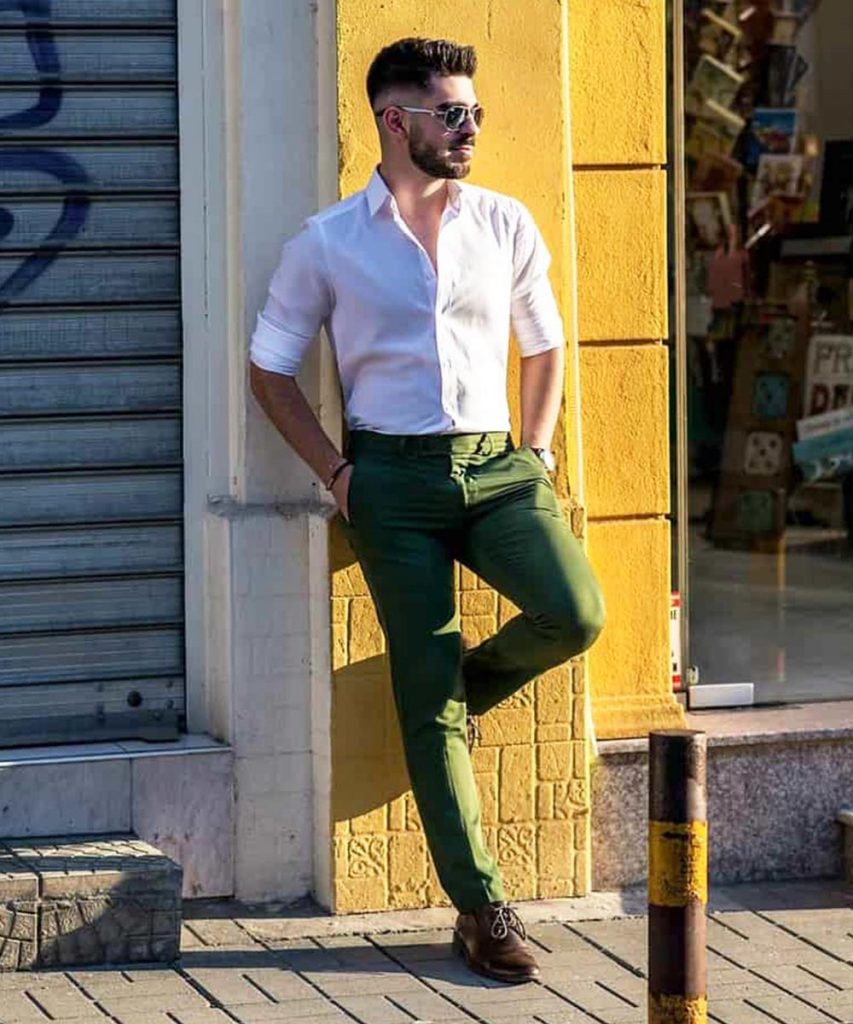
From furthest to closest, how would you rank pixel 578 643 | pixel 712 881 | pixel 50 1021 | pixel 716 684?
1. pixel 716 684
2. pixel 712 881
3. pixel 578 643
4. pixel 50 1021

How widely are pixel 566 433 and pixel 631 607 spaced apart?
1.94 ft

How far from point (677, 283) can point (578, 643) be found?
1.62 m

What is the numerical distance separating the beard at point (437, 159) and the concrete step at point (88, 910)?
1803 millimetres

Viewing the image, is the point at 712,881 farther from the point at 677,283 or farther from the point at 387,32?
the point at 387,32

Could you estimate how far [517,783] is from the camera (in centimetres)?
667

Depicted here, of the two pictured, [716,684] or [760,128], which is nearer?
[716,684]

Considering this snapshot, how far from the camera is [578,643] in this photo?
6098 millimetres

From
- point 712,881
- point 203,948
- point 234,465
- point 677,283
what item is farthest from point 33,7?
point 712,881

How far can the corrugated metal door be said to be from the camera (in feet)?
21.7

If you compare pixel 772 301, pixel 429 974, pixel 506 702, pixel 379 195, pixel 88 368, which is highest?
pixel 379 195

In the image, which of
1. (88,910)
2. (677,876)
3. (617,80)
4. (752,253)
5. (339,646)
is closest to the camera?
(677,876)

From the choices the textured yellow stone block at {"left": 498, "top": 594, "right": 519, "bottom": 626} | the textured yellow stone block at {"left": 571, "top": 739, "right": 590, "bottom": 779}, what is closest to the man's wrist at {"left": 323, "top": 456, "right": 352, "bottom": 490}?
the textured yellow stone block at {"left": 498, "top": 594, "right": 519, "bottom": 626}

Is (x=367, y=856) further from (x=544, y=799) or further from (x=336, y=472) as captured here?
(x=336, y=472)

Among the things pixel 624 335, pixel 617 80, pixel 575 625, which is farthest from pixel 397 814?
pixel 617 80
